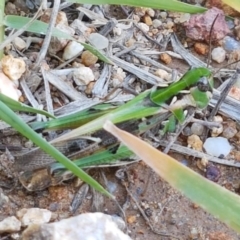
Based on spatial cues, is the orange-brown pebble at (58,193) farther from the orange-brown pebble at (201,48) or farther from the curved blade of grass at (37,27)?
the orange-brown pebble at (201,48)

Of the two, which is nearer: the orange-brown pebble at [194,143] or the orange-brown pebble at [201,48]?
the orange-brown pebble at [194,143]

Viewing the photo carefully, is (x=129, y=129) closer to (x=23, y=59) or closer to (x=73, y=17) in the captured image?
(x=23, y=59)

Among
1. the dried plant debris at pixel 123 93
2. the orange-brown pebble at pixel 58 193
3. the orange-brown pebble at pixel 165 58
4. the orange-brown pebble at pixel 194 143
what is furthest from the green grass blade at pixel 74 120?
the orange-brown pebble at pixel 165 58

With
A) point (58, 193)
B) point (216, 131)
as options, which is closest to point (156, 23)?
point (216, 131)

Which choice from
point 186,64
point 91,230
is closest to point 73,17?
point 186,64

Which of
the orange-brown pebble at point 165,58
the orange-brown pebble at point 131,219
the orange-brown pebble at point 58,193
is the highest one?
the orange-brown pebble at point 165,58

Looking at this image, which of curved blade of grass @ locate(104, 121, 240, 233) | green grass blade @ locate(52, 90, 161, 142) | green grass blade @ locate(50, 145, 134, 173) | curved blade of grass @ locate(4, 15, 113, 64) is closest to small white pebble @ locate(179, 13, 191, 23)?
curved blade of grass @ locate(4, 15, 113, 64)

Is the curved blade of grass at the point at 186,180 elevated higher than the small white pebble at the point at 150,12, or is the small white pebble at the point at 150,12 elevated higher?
the curved blade of grass at the point at 186,180

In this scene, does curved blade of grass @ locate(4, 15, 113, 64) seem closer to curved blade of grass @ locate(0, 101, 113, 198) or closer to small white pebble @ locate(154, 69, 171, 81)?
small white pebble @ locate(154, 69, 171, 81)

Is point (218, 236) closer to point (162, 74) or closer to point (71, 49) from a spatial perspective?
point (162, 74)
